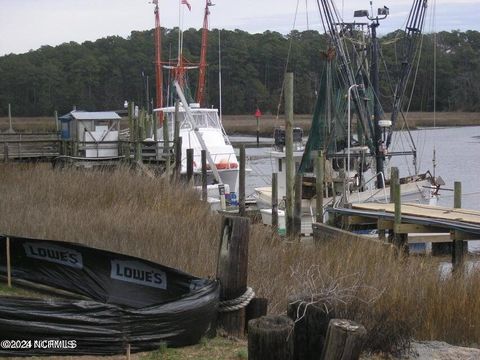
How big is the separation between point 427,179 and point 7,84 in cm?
9668

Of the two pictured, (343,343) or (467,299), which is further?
(467,299)

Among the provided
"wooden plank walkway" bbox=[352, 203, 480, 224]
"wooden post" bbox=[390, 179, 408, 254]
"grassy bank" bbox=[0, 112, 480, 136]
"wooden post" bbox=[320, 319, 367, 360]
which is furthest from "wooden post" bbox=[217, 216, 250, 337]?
"grassy bank" bbox=[0, 112, 480, 136]

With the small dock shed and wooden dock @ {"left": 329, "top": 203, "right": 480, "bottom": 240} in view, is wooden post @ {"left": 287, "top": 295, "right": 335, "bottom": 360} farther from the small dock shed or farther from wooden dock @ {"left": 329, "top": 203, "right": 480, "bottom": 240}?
the small dock shed

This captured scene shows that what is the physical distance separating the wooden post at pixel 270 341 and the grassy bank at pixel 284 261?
3.03ft

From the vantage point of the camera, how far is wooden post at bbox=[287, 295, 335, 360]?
21.1 feet

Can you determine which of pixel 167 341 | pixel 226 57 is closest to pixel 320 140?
pixel 167 341

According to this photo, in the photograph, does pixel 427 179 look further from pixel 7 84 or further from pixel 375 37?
pixel 7 84

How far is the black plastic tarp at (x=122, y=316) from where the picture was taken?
6453 millimetres

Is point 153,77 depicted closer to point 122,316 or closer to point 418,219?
point 418,219

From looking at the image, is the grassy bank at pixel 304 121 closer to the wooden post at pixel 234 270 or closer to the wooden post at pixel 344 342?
the wooden post at pixel 234 270

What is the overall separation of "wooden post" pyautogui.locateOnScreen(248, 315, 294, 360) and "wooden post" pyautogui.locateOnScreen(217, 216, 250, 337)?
4.22ft

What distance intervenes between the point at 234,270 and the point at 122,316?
1.22 m

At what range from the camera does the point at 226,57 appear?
368 feet

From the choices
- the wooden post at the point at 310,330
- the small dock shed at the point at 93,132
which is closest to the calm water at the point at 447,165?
the small dock shed at the point at 93,132
